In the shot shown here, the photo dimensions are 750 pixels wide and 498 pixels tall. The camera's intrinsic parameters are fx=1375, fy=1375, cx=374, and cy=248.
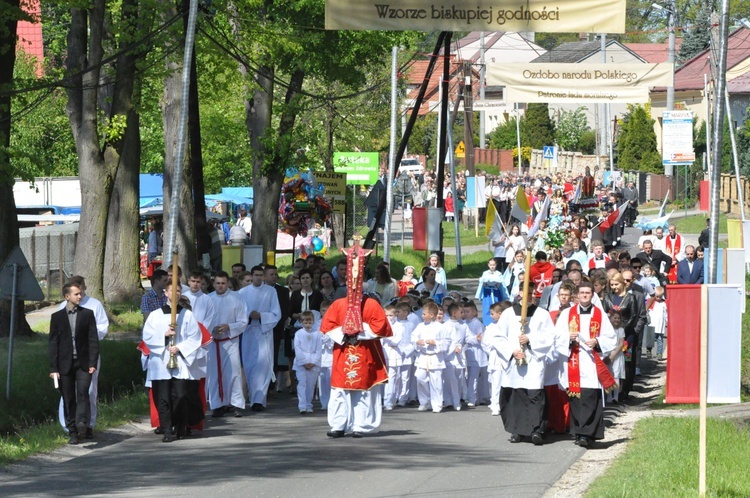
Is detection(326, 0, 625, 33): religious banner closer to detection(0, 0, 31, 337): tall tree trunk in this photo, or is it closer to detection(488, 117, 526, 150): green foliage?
detection(0, 0, 31, 337): tall tree trunk

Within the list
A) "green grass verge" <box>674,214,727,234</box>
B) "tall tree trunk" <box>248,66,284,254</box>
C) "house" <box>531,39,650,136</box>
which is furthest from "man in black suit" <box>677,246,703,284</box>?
"house" <box>531,39,650,136</box>

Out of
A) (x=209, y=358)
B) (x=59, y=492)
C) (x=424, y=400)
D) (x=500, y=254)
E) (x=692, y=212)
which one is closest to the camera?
(x=59, y=492)

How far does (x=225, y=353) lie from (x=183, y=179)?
806 centimetres

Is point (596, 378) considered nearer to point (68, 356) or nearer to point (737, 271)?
point (68, 356)

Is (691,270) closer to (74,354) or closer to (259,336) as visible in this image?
(259,336)

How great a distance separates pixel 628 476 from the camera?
1169 centimetres

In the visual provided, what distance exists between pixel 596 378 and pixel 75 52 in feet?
41.3

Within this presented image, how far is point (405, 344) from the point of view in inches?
691

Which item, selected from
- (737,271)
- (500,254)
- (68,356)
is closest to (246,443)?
(68,356)

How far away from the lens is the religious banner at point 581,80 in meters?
26.4

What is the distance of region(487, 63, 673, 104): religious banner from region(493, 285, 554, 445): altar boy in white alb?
42.1ft

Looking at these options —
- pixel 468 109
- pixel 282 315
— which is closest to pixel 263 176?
pixel 468 109

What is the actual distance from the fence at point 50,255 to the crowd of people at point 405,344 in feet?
39.9

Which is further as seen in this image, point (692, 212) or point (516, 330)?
point (692, 212)
